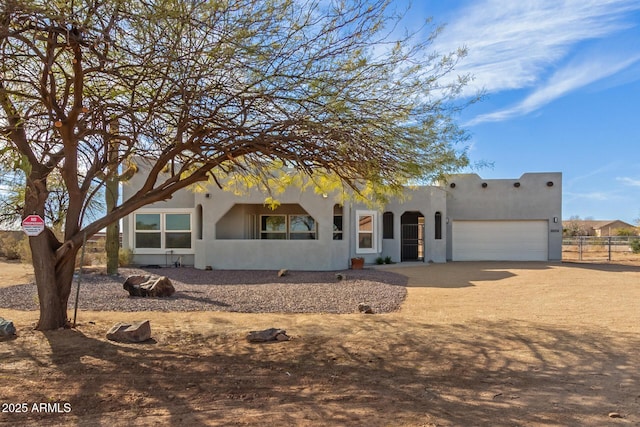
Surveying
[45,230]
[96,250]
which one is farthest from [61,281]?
[96,250]

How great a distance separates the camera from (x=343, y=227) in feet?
65.7

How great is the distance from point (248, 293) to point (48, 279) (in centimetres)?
601

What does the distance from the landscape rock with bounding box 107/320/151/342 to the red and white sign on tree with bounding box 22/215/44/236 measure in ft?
6.51

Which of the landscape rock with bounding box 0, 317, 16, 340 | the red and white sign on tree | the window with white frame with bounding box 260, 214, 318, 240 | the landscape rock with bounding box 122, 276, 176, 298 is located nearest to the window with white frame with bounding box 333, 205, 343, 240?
the window with white frame with bounding box 260, 214, 318, 240

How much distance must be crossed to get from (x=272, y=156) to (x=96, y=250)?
2250cm

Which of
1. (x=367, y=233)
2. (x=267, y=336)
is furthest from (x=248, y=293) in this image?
(x=367, y=233)

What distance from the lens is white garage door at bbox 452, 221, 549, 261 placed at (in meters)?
25.9

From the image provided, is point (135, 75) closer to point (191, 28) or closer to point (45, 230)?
point (191, 28)

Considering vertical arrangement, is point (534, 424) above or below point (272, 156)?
below

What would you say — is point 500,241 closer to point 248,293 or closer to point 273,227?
point 273,227

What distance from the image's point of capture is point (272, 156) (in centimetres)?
823

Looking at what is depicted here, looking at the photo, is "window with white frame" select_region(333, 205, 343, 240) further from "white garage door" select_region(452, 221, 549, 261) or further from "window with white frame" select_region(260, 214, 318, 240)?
"white garage door" select_region(452, 221, 549, 261)

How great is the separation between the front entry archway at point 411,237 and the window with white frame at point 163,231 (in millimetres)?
11058

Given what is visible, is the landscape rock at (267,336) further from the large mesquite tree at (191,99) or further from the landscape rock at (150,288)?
the landscape rock at (150,288)
